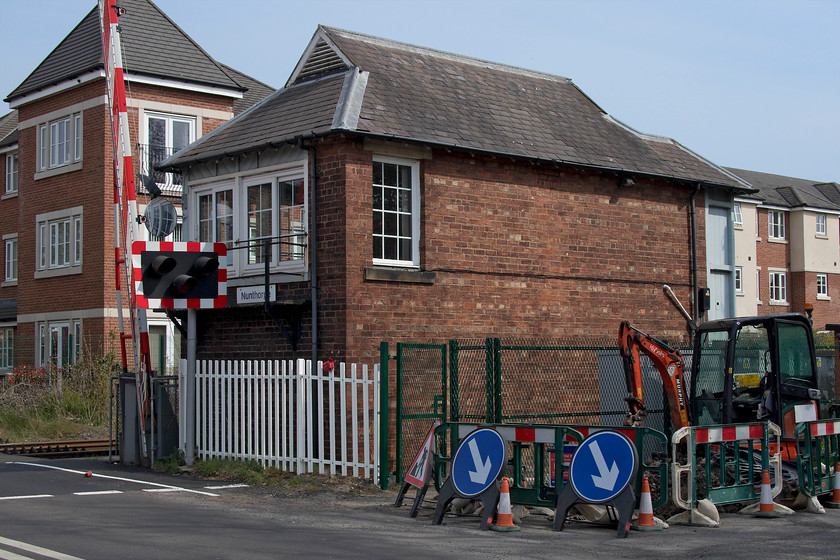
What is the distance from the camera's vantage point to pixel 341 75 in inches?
646

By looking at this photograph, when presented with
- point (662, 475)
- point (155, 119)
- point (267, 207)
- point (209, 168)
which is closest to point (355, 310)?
point (267, 207)

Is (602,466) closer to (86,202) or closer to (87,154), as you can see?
(86,202)

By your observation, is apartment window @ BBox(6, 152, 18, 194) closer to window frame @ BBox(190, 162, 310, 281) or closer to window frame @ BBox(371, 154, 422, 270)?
window frame @ BBox(190, 162, 310, 281)

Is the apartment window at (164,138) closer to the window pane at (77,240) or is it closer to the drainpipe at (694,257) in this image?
the window pane at (77,240)

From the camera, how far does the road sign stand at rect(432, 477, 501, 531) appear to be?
34.0 feet

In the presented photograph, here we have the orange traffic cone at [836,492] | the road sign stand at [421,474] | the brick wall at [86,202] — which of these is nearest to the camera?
the road sign stand at [421,474]

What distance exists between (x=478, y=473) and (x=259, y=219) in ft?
22.7

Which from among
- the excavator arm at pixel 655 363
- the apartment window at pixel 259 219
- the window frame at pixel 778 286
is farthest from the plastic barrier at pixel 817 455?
the window frame at pixel 778 286

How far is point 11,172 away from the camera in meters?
33.4

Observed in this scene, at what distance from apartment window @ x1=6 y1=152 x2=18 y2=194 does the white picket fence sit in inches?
813

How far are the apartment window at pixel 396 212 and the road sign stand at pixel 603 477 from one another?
18.7 ft

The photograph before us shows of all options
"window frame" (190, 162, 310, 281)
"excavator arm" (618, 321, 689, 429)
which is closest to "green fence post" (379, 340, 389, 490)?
"window frame" (190, 162, 310, 281)

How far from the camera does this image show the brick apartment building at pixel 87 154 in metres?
27.4

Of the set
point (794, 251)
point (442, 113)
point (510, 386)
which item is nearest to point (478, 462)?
point (510, 386)
